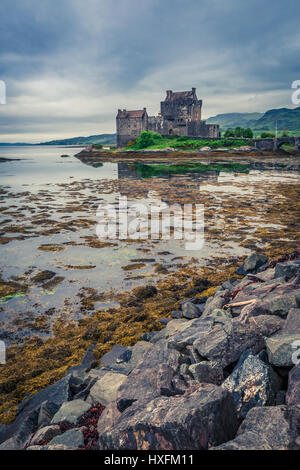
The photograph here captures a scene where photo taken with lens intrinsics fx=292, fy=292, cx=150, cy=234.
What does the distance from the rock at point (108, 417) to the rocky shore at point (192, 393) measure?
16 mm

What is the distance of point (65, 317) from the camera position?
734cm

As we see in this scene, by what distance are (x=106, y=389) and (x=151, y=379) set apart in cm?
78

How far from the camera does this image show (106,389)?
453 centimetres

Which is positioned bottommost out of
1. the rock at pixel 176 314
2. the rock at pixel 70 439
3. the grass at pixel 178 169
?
the rock at pixel 176 314

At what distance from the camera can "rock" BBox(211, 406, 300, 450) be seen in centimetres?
287

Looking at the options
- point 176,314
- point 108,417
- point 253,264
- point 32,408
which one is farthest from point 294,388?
point 253,264

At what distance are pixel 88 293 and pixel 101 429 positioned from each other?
192 inches

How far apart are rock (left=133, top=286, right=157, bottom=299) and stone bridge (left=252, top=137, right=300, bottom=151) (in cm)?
9280

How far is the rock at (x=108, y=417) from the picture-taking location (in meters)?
3.76

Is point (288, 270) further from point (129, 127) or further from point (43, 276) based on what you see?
point (129, 127)

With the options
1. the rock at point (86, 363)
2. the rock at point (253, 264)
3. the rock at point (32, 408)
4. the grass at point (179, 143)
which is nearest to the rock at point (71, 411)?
the rock at point (32, 408)

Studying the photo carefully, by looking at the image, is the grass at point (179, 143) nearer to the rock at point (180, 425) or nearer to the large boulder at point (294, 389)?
the large boulder at point (294, 389)

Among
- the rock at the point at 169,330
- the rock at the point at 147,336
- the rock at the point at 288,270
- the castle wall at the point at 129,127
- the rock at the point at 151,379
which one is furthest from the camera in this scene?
the castle wall at the point at 129,127
